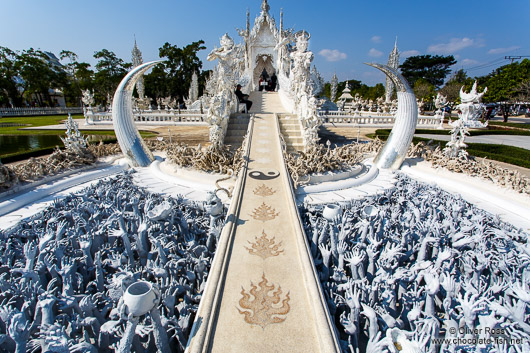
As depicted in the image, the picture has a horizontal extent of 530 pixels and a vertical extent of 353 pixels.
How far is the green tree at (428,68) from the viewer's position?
5741 cm

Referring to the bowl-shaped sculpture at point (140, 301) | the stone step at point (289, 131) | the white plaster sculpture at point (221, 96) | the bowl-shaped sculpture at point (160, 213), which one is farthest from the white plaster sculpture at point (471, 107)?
the bowl-shaped sculpture at point (140, 301)

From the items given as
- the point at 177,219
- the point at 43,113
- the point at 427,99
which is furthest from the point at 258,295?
the point at 43,113

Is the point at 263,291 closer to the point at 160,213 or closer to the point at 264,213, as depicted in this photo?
the point at 264,213

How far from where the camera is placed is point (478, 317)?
8.45 feet

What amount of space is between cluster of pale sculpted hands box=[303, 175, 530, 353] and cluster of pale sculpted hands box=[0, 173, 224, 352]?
1746 millimetres

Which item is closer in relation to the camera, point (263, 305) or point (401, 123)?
point (263, 305)

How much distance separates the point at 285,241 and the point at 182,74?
147ft

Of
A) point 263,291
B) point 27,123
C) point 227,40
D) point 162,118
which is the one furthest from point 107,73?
point 263,291

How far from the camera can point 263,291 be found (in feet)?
10.1

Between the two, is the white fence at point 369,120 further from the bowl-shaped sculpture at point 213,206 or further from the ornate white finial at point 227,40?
the bowl-shaped sculpture at point 213,206

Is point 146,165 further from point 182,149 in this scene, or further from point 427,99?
point 427,99

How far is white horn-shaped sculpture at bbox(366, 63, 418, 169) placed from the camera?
8.20 metres

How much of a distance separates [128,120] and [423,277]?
870 centimetres

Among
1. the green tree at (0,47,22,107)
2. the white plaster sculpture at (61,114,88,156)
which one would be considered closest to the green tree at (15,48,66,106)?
the green tree at (0,47,22,107)
